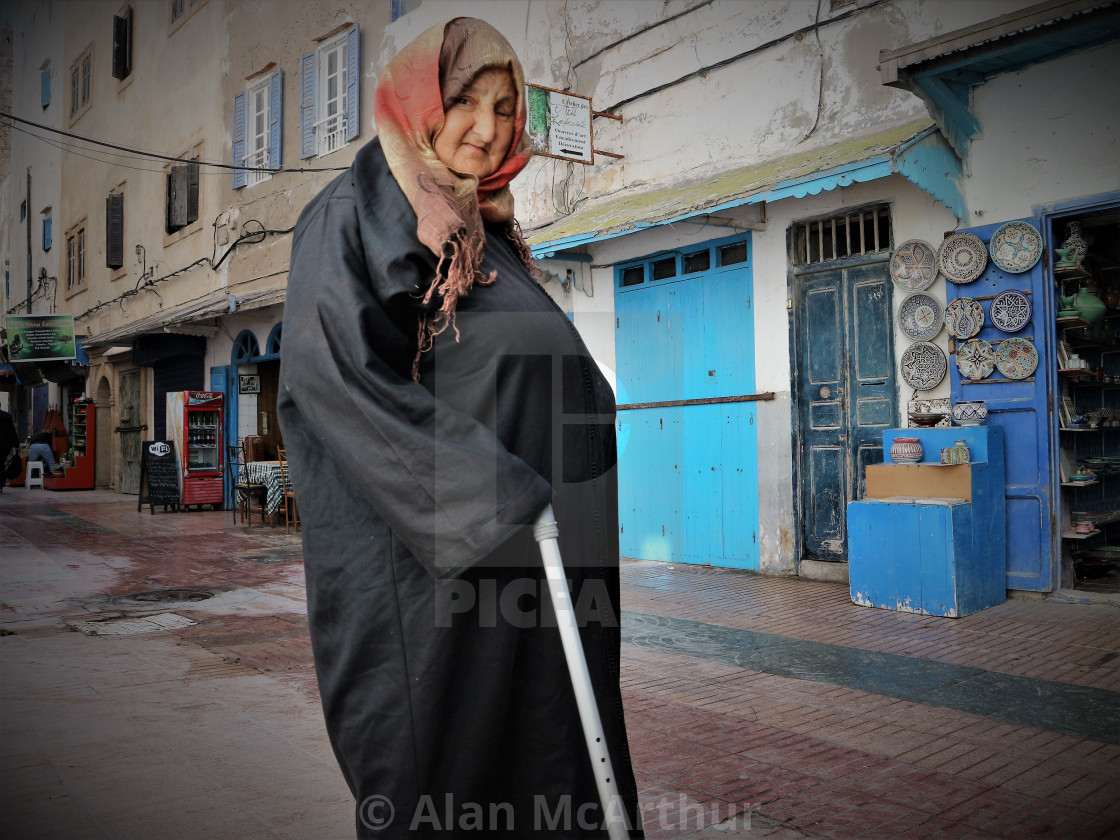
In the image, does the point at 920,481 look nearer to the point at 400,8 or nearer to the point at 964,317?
the point at 964,317

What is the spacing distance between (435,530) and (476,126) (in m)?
0.83

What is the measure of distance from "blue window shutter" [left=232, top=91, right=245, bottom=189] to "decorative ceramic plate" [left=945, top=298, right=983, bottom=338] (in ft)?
45.8

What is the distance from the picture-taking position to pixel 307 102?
1491 centimetres

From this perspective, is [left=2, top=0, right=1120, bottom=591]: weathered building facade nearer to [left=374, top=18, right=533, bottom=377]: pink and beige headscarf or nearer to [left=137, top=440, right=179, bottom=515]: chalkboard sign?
[left=137, top=440, right=179, bottom=515]: chalkboard sign

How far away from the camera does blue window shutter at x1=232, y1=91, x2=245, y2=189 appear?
16.8 m

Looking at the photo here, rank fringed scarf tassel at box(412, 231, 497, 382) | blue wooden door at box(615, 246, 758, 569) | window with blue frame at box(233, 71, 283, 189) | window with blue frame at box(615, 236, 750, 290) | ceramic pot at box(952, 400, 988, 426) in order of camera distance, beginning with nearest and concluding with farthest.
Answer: fringed scarf tassel at box(412, 231, 497, 382) → ceramic pot at box(952, 400, 988, 426) → blue wooden door at box(615, 246, 758, 569) → window with blue frame at box(615, 236, 750, 290) → window with blue frame at box(233, 71, 283, 189)

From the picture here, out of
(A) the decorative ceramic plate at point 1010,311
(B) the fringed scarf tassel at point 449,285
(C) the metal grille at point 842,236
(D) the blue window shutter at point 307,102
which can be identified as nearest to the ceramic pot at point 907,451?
(A) the decorative ceramic plate at point 1010,311

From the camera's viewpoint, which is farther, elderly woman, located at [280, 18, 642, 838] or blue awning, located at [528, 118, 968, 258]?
blue awning, located at [528, 118, 968, 258]

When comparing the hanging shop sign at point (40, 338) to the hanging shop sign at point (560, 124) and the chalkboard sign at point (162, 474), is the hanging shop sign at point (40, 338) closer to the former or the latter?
the chalkboard sign at point (162, 474)

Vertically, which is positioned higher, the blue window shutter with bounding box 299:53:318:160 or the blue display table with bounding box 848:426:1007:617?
the blue window shutter with bounding box 299:53:318:160

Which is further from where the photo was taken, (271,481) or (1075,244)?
(271,481)

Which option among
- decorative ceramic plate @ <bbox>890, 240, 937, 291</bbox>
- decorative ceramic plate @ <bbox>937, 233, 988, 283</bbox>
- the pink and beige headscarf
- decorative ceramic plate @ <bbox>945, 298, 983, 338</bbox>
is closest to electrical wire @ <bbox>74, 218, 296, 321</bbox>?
decorative ceramic plate @ <bbox>890, 240, 937, 291</bbox>

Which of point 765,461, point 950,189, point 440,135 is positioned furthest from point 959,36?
point 440,135

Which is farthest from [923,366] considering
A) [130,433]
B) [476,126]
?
[130,433]
